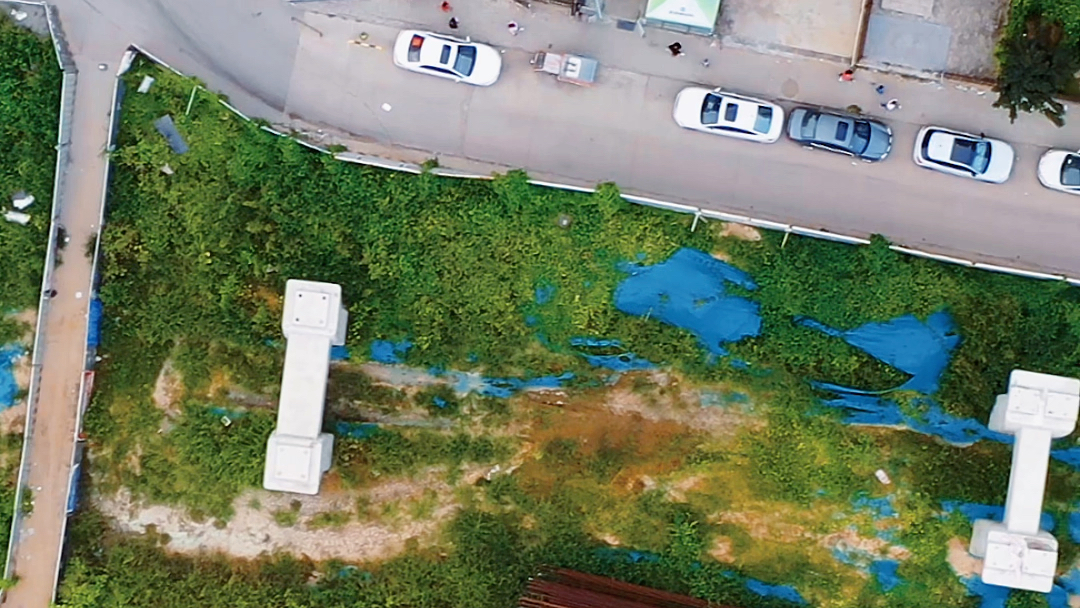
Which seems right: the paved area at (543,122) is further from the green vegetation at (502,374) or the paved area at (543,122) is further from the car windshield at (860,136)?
the green vegetation at (502,374)

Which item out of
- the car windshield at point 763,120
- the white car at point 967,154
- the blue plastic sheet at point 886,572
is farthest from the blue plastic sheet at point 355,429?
the white car at point 967,154

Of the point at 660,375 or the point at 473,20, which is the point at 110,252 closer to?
the point at 473,20

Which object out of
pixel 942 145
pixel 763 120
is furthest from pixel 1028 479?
pixel 763 120

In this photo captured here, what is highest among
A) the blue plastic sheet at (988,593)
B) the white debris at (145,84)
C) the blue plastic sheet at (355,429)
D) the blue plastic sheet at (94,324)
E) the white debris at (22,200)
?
the white debris at (145,84)

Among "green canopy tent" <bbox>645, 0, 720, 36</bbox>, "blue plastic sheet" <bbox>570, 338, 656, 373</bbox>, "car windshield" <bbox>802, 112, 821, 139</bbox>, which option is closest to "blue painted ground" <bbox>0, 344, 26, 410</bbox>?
"blue plastic sheet" <bbox>570, 338, 656, 373</bbox>

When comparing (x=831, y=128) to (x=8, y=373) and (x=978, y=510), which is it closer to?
(x=978, y=510)

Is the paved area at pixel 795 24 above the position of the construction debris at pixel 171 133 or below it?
above

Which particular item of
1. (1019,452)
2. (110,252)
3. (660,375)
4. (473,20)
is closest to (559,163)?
(473,20)
